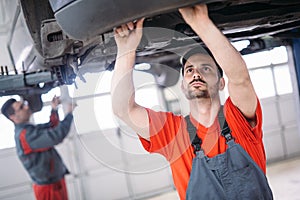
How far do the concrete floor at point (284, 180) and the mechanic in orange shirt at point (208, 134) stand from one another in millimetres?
2826

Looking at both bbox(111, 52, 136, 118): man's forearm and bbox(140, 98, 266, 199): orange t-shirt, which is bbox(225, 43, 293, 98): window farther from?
bbox(111, 52, 136, 118): man's forearm

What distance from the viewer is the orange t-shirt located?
3.92ft

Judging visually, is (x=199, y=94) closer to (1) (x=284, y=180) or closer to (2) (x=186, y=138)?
(2) (x=186, y=138)

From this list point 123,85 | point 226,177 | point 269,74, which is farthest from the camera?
point 269,74

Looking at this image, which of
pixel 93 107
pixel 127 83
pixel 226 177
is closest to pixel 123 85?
pixel 127 83

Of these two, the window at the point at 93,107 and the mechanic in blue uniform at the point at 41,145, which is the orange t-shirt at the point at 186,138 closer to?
the window at the point at 93,107

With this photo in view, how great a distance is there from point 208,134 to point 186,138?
7 centimetres

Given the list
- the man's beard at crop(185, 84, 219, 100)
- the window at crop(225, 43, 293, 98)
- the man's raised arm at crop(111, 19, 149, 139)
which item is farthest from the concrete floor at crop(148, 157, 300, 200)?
the man's raised arm at crop(111, 19, 149, 139)

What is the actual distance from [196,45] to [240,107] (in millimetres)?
273

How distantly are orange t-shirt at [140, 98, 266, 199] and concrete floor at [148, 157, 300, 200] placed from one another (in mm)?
2803

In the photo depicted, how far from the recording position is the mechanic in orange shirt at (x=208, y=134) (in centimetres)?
115

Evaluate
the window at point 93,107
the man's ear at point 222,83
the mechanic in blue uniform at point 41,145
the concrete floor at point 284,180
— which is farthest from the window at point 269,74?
the window at point 93,107

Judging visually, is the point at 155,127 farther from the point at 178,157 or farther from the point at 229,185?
the point at 229,185

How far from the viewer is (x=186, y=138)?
123 cm
